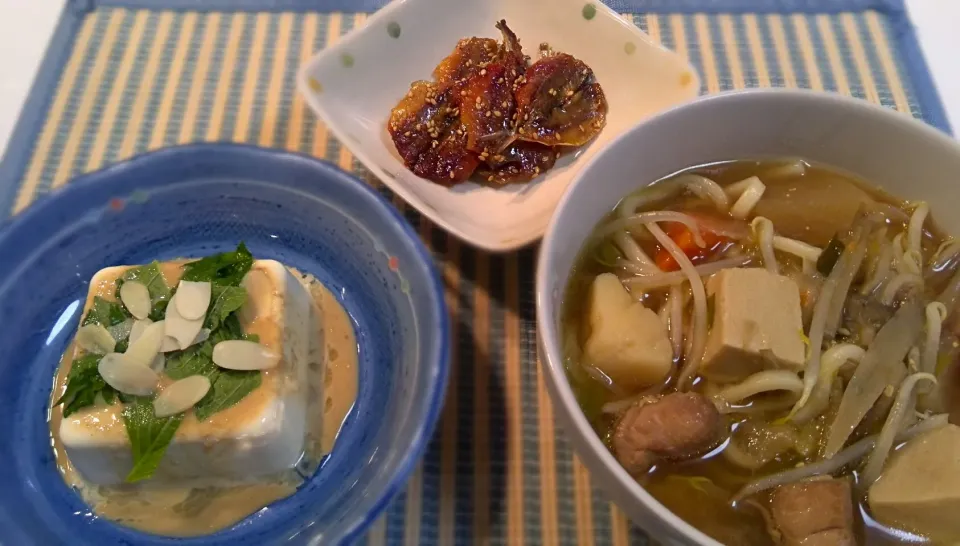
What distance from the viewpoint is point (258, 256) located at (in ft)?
4.53

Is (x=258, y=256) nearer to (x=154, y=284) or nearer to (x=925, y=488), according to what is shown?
(x=154, y=284)

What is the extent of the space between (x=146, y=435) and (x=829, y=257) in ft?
3.60

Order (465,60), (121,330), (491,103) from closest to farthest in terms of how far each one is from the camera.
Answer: (121,330), (491,103), (465,60)

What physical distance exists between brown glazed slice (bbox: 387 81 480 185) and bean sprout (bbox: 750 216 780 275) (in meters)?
0.57

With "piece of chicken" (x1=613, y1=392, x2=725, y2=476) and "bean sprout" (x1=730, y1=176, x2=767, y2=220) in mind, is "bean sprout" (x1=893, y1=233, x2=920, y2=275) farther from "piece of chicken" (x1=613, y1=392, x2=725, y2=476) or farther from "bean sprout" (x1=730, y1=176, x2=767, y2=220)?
"piece of chicken" (x1=613, y1=392, x2=725, y2=476)

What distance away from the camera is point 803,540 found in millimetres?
912

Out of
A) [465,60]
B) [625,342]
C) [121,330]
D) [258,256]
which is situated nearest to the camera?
[625,342]

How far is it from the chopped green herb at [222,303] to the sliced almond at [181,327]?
A: 0.08ft

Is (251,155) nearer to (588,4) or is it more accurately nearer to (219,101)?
(219,101)

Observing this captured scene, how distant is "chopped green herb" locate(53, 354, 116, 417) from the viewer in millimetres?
1080

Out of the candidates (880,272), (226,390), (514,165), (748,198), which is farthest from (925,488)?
(226,390)

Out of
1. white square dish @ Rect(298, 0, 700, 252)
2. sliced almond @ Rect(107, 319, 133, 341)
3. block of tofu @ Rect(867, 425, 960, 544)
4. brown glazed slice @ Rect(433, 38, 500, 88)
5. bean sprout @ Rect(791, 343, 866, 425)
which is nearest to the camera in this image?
block of tofu @ Rect(867, 425, 960, 544)

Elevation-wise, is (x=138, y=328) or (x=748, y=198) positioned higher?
(x=748, y=198)

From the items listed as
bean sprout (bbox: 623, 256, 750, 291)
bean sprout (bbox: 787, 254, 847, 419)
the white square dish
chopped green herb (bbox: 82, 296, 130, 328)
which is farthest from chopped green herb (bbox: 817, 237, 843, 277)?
chopped green herb (bbox: 82, 296, 130, 328)
